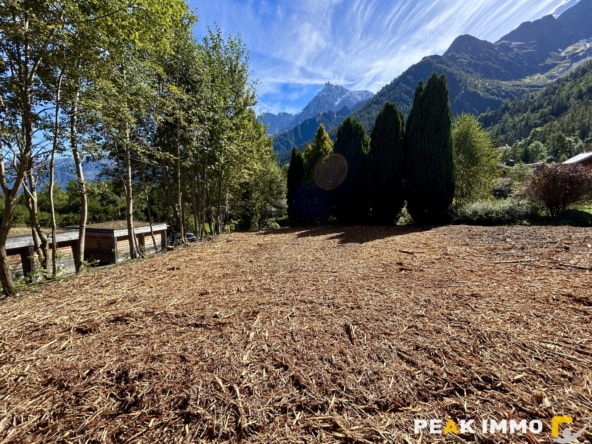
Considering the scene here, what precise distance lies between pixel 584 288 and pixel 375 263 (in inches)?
81.6

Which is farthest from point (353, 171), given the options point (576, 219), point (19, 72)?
point (19, 72)

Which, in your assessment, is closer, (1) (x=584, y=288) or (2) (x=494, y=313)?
(2) (x=494, y=313)

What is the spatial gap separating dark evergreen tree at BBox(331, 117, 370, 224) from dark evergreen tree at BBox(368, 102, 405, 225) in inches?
17.0

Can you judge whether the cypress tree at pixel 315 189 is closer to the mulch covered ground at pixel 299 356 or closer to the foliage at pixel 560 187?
the foliage at pixel 560 187

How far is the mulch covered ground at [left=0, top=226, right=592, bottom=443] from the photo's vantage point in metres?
1.17

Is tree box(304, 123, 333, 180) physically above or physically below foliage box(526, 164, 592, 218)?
above

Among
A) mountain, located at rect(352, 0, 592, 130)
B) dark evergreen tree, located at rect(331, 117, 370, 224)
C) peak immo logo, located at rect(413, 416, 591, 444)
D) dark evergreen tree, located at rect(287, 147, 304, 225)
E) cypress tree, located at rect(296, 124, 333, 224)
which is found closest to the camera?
peak immo logo, located at rect(413, 416, 591, 444)

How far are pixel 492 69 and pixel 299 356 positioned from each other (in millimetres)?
237674

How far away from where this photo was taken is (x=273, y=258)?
4332 millimetres

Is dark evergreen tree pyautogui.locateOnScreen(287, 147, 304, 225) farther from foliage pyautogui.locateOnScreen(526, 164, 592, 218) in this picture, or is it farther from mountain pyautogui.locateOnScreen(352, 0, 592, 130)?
mountain pyautogui.locateOnScreen(352, 0, 592, 130)

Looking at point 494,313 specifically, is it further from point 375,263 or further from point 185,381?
point 185,381

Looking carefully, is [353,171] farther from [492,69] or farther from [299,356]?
[492,69]

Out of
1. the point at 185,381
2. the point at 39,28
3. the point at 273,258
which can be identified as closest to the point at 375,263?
the point at 273,258

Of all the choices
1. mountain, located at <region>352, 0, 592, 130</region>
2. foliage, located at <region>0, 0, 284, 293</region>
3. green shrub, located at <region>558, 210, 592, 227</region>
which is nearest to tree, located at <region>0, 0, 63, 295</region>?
foliage, located at <region>0, 0, 284, 293</region>
